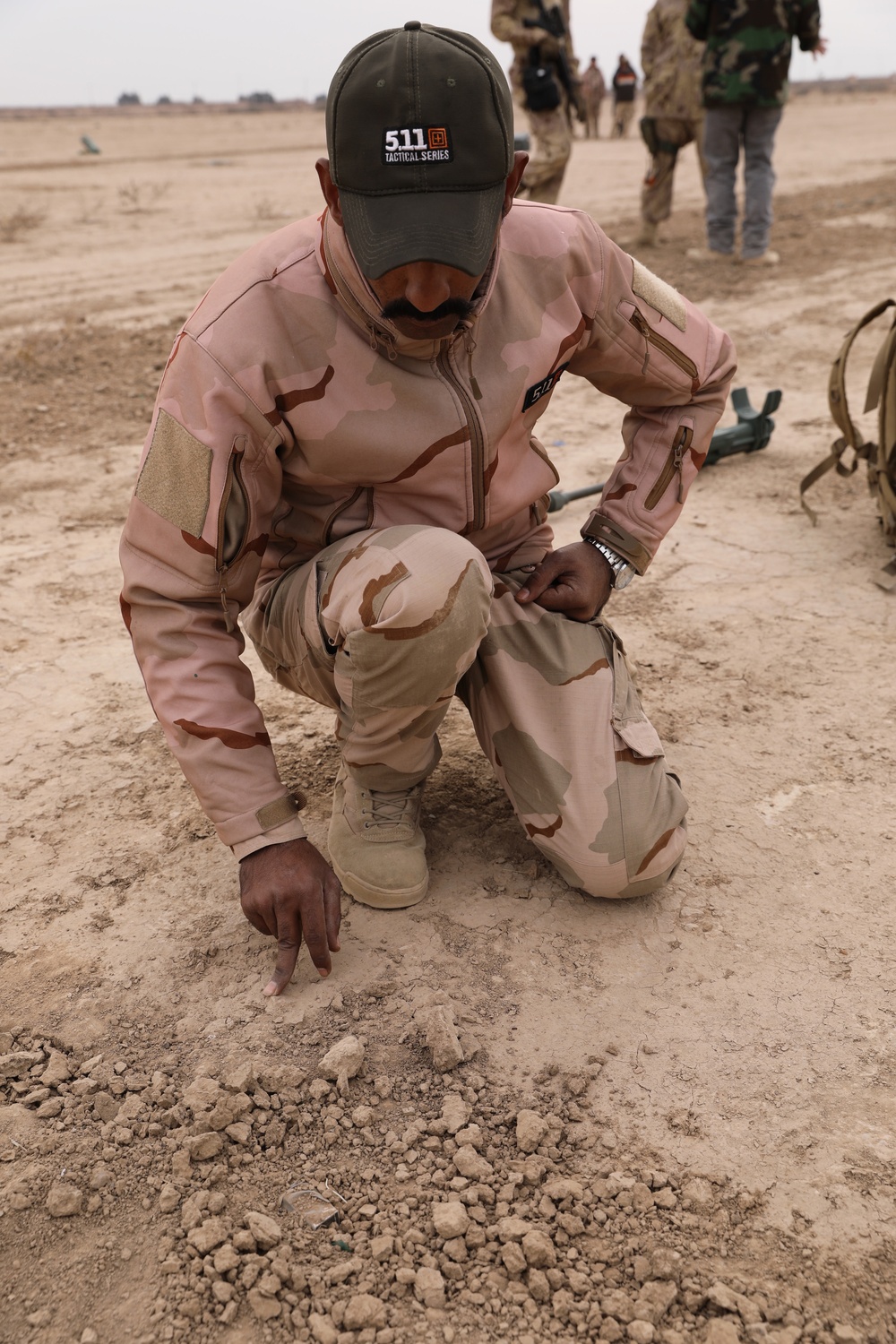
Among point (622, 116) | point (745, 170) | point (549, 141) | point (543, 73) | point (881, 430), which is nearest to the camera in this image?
point (881, 430)

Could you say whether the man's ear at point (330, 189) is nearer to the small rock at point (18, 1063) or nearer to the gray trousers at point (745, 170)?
the small rock at point (18, 1063)

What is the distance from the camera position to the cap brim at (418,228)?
4.84 feet

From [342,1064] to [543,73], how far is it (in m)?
6.25

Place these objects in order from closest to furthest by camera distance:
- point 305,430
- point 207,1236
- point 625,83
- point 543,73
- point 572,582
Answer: point 207,1236
point 305,430
point 572,582
point 543,73
point 625,83

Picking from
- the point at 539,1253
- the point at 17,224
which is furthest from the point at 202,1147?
the point at 17,224

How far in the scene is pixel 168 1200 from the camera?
1398 millimetres

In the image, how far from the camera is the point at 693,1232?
1.36 metres

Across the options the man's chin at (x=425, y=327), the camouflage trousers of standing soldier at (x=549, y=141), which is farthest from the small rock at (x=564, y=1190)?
the camouflage trousers of standing soldier at (x=549, y=141)

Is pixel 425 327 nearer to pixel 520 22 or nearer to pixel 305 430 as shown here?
pixel 305 430

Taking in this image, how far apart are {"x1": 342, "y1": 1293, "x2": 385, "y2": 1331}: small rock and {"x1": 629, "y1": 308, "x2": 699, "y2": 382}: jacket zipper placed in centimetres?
148

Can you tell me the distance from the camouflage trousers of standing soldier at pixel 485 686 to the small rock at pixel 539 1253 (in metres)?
0.62

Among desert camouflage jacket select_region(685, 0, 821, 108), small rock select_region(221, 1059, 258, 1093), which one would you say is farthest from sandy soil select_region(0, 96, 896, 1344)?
desert camouflage jacket select_region(685, 0, 821, 108)

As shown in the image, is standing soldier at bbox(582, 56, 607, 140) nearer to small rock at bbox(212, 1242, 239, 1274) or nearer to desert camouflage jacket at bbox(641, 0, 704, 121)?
desert camouflage jacket at bbox(641, 0, 704, 121)

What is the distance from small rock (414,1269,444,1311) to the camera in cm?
129
